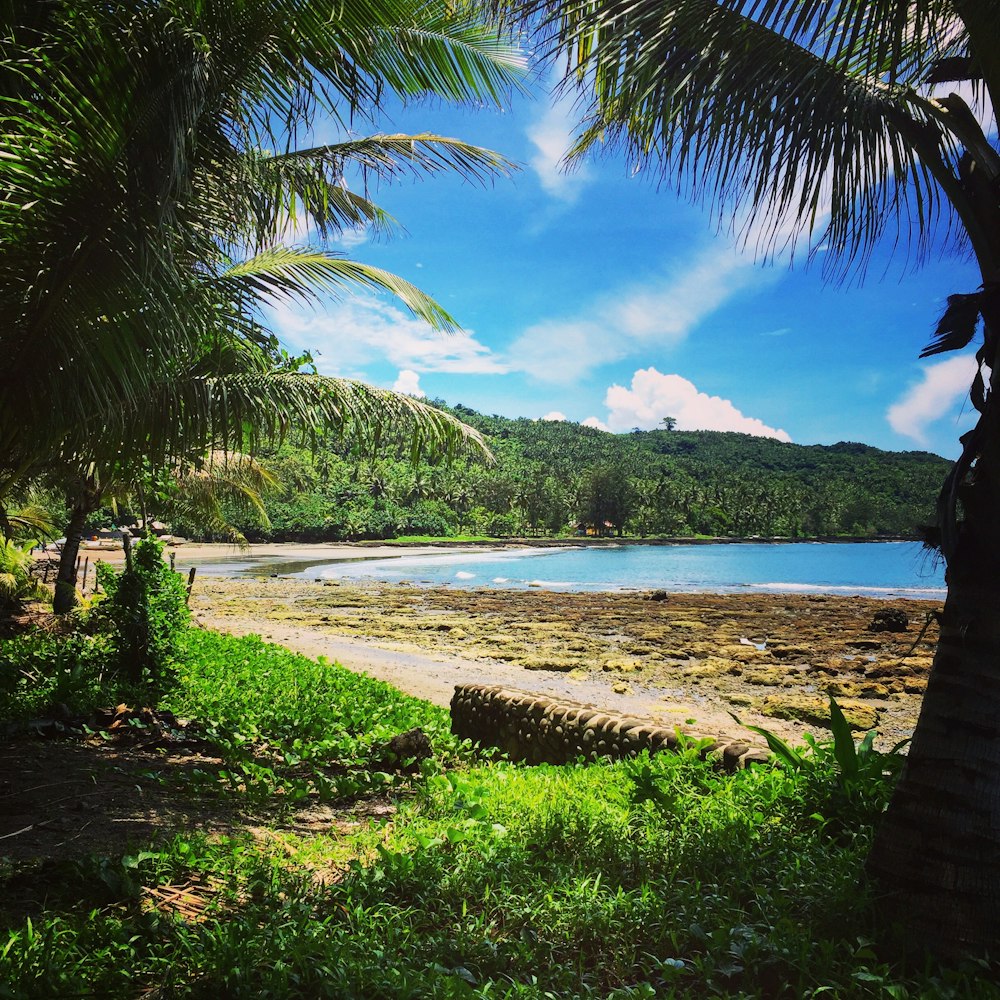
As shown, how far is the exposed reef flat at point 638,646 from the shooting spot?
32.2 ft

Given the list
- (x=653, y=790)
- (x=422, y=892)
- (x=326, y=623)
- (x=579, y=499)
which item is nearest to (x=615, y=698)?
(x=653, y=790)

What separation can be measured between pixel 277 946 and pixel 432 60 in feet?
16.8

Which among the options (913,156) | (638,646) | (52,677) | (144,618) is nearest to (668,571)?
(638,646)

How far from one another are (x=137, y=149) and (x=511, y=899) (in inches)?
146

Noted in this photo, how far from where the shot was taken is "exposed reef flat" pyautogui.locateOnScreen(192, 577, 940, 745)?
32.2 ft

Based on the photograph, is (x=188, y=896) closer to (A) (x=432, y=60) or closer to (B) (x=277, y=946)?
(B) (x=277, y=946)

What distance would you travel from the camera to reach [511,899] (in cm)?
254

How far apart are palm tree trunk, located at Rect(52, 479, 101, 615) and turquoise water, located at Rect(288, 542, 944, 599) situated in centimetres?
2080

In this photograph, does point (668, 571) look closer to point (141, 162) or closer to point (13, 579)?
point (13, 579)

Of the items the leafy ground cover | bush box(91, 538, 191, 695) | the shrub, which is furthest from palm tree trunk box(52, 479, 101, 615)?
the leafy ground cover

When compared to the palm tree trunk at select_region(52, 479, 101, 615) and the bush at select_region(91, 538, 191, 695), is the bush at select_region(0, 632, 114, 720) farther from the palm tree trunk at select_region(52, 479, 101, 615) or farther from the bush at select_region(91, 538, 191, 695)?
the palm tree trunk at select_region(52, 479, 101, 615)

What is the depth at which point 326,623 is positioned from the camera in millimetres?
17609

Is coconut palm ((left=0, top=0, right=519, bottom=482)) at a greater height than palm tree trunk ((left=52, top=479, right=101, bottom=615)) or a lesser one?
greater

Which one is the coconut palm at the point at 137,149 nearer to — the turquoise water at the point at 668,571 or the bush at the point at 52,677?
the bush at the point at 52,677
